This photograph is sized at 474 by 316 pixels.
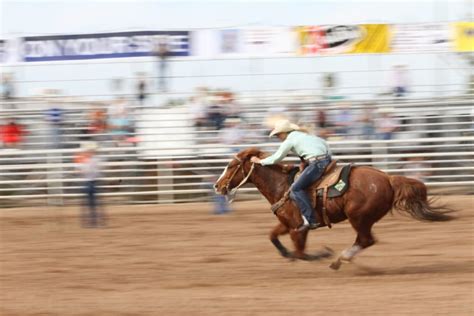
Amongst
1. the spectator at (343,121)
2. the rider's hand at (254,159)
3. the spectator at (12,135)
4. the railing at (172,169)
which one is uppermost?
the rider's hand at (254,159)

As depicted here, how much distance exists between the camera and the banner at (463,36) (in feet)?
60.9

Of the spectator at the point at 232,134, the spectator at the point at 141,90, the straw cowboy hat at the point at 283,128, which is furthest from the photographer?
the spectator at the point at 141,90

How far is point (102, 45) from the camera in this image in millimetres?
18672

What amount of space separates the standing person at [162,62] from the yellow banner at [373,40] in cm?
378

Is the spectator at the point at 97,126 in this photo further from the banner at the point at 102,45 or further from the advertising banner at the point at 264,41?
the advertising banner at the point at 264,41

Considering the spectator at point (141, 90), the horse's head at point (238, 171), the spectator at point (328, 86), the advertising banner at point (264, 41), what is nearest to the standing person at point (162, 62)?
the spectator at point (141, 90)

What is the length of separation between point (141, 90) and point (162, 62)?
0.72m

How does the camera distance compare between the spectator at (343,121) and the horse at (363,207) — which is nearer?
the horse at (363,207)

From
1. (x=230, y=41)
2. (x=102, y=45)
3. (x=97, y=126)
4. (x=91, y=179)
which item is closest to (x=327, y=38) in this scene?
(x=230, y=41)

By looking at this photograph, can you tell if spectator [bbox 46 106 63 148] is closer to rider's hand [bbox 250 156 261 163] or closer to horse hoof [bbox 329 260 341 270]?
rider's hand [bbox 250 156 261 163]

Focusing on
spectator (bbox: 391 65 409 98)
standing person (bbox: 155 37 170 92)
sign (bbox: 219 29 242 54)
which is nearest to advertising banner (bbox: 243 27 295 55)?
sign (bbox: 219 29 242 54)

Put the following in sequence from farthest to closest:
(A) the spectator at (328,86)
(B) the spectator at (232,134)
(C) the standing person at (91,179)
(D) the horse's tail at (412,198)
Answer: (A) the spectator at (328,86) → (B) the spectator at (232,134) → (C) the standing person at (91,179) → (D) the horse's tail at (412,198)

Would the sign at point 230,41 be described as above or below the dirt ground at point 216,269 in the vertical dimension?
above

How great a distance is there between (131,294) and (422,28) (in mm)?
11457
